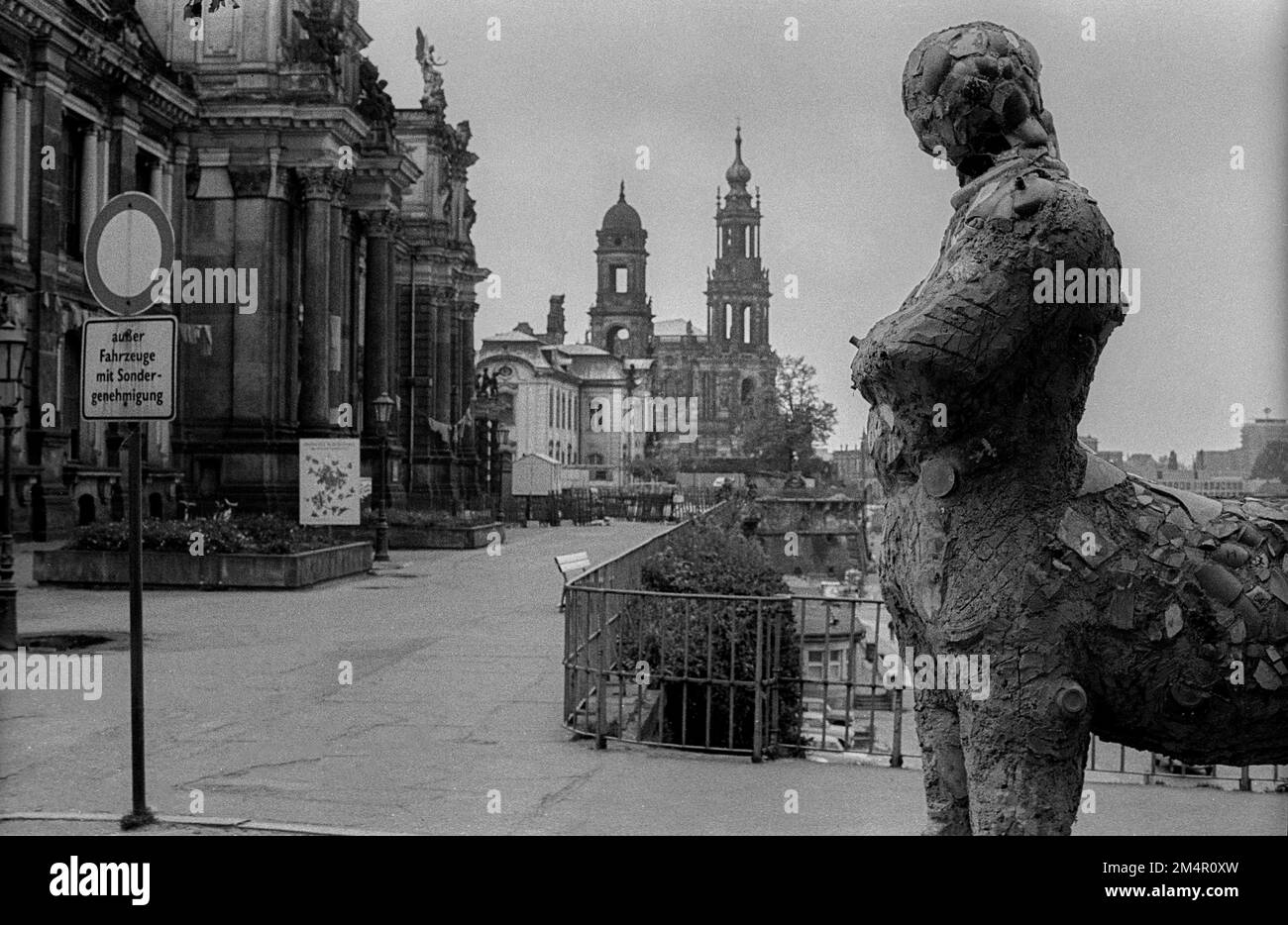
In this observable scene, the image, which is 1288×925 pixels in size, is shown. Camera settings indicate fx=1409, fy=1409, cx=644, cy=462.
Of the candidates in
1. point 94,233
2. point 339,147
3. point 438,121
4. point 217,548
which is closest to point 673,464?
point 438,121

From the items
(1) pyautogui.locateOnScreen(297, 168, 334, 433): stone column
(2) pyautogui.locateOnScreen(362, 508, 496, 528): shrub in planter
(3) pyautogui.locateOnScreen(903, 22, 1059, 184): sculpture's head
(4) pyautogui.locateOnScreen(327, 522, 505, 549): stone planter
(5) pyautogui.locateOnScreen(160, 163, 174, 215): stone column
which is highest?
(5) pyautogui.locateOnScreen(160, 163, 174, 215): stone column

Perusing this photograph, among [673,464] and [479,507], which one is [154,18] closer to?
[479,507]

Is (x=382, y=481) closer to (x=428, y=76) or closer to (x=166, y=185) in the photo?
(x=166, y=185)

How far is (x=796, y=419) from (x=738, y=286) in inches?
2867

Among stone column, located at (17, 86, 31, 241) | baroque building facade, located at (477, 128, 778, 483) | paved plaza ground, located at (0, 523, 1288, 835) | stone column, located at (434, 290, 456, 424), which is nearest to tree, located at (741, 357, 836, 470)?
baroque building facade, located at (477, 128, 778, 483)

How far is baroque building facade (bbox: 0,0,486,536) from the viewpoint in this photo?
91.6ft

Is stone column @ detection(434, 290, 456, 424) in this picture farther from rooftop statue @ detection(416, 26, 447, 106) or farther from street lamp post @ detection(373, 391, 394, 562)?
street lamp post @ detection(373, 391, 394, 562)

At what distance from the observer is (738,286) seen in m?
166

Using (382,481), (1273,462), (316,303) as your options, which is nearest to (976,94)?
(1273,462)

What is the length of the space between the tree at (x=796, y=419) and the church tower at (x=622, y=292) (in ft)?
242

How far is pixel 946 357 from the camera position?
3006 mm

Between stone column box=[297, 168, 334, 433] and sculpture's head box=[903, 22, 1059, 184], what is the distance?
31996 mm
